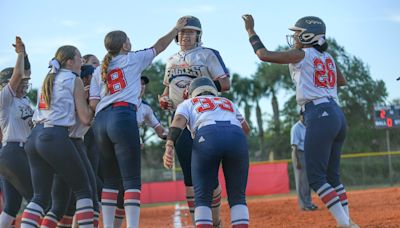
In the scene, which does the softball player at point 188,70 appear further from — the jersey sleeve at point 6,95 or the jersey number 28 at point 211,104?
the jersey sleeve at point 6,95

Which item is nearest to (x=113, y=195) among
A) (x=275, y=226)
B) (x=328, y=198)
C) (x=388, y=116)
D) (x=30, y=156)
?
(x=30, y=156)

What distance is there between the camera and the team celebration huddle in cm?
670

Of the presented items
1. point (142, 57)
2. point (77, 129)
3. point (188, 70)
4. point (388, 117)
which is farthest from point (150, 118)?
point (388, 117)

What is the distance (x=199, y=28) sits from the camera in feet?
27.8

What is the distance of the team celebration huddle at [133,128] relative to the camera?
6.70 meters

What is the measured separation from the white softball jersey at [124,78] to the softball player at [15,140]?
1.03 meters

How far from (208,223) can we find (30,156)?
83.2 inches

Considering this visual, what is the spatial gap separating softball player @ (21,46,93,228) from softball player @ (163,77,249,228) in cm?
102

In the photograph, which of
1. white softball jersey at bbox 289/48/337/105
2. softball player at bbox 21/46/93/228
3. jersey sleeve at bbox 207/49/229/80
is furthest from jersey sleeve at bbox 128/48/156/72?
white softball jersey at bbox 289/48/337/105

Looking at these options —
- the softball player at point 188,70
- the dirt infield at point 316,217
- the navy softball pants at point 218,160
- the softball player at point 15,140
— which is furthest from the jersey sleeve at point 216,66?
→ the dirt infield at point 316,217

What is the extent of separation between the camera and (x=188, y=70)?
27.4 ft

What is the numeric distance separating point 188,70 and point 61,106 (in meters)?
1.84

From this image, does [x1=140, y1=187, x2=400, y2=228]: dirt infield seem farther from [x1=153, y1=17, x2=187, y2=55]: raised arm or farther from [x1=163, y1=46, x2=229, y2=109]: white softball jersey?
[x1=153, y1=17, x2=187, y2=55]: raised arm

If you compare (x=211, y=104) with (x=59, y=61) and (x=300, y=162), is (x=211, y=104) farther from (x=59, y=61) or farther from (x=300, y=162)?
(x=300, y=162)
